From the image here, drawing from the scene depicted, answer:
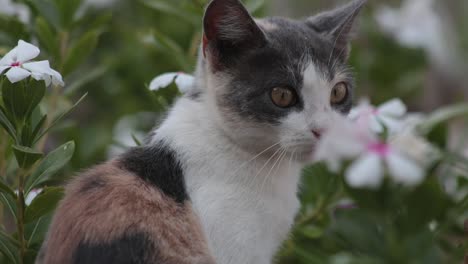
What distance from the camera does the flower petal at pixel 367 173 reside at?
3.51 ft

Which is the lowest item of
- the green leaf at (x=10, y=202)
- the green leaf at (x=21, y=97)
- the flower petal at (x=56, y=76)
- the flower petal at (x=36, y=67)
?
the green leaf at (x=10, y=202)

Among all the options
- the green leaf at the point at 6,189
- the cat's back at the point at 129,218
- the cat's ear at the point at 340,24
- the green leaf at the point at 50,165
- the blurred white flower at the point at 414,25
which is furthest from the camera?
A: the blurred white flower at the point at 414,25

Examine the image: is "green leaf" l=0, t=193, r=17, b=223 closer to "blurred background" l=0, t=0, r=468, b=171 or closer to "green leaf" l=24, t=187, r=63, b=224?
"green leaf" l=24, t=187, r=63, b=224

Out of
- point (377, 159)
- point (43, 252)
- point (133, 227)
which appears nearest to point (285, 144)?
point (133, 227)

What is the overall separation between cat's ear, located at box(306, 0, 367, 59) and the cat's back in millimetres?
652

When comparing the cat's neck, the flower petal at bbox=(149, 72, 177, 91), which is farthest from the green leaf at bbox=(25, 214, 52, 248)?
the flower petal at bbox=(149, 72, 177, 91)

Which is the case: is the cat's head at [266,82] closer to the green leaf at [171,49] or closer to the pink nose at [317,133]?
the pink nose at [317,133]

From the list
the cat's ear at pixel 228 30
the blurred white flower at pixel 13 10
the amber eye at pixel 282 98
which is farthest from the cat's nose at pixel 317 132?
the blurred white flower at pixel 13 10

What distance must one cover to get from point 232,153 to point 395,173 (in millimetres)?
896

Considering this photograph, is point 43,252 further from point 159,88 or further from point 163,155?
point 159,88

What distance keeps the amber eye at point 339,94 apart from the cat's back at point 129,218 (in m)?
0.51

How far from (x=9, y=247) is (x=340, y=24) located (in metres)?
1.16

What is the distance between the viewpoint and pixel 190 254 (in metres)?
1.69

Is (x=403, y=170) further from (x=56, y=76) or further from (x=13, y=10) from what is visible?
(x=13, y=10)
